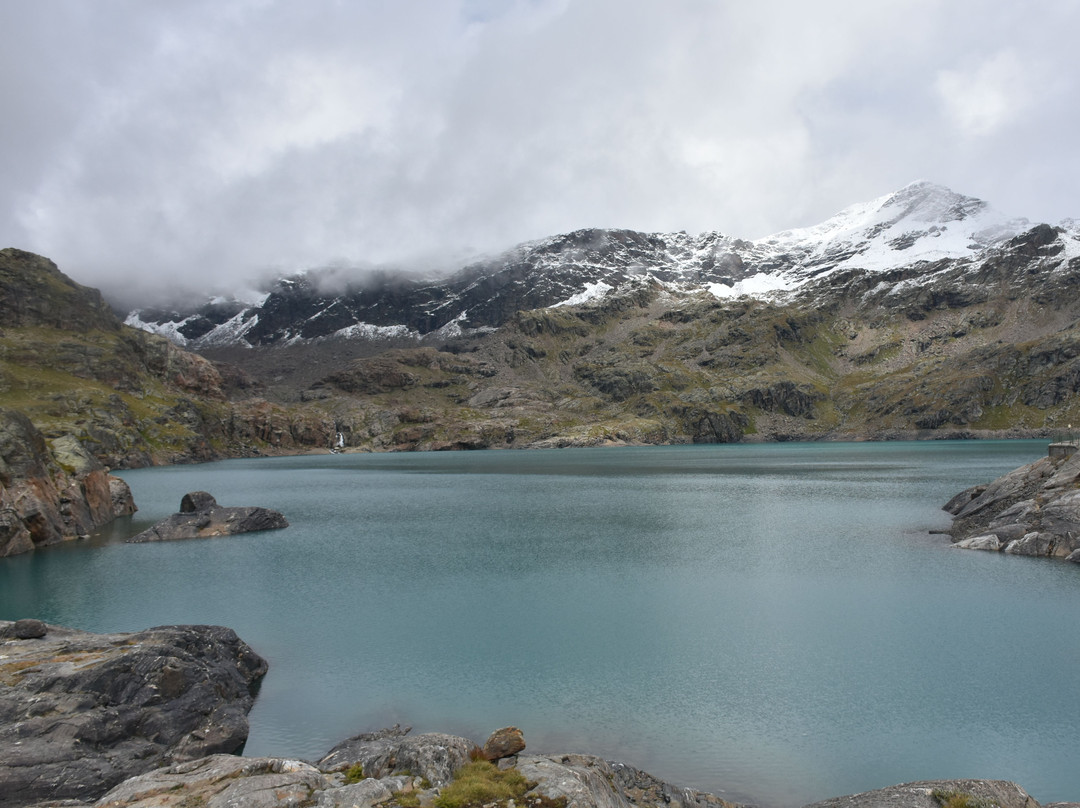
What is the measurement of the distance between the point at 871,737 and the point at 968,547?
3760 centimetres

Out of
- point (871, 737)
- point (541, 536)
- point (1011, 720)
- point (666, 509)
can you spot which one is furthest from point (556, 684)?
point (666, 509)

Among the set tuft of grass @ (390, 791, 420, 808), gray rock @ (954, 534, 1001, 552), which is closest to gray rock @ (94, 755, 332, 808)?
tuft of grass @ (390, 791, 420, 808)

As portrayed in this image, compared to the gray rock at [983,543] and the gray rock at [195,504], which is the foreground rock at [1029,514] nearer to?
the gray rock at [983,543]

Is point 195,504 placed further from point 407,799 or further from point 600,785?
point 600,785

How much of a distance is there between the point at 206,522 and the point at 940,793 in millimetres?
71108

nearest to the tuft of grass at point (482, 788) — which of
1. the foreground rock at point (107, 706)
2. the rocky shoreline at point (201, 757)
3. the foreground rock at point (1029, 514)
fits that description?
the rocky shoreline at point (201, 757)

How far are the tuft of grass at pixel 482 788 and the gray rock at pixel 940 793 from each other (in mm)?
8175

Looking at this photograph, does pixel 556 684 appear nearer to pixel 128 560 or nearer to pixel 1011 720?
pixel 1011 720

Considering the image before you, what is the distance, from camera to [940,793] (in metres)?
14.6

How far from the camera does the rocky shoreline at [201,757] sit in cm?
1447

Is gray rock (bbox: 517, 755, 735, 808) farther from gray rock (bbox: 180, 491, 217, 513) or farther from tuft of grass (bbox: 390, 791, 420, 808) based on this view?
gray rock (bbox: 180, 491, 217, 513)

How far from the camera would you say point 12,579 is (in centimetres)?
4862

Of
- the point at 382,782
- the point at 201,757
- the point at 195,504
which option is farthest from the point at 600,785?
the point at 195,504

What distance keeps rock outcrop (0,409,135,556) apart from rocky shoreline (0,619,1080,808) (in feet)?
127
